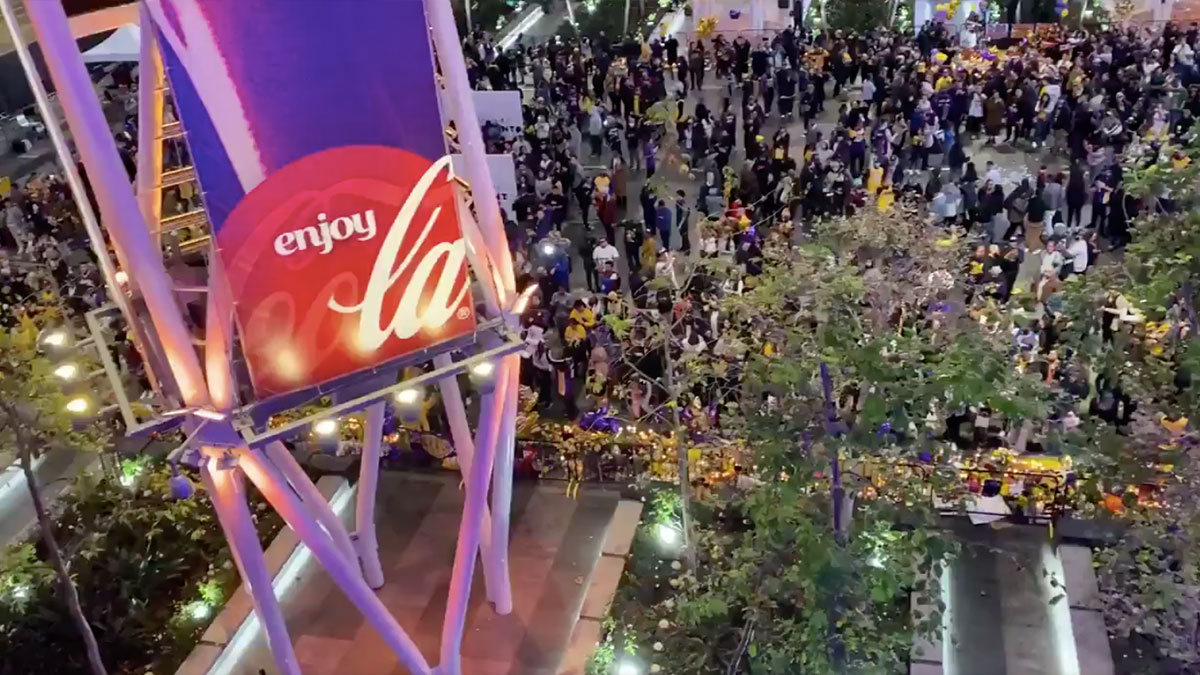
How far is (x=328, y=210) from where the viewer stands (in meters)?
9.21

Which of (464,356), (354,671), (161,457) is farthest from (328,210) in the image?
(161,457)

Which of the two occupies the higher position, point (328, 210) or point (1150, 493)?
point (328, 210)

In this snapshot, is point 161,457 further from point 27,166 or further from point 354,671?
point 27,166

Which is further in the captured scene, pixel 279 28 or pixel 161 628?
pixel 161 628

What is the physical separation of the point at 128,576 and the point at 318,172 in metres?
7.99

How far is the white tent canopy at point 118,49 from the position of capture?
2520 cm

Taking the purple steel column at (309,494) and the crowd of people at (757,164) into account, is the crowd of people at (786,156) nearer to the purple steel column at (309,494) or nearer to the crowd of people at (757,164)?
the crowd of people at (757,164)

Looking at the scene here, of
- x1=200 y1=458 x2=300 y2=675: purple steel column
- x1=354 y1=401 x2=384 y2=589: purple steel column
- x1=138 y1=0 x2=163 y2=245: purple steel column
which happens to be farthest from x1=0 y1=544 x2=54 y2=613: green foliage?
x1=138 y1=0 x2=163 y2=245: purple steel column

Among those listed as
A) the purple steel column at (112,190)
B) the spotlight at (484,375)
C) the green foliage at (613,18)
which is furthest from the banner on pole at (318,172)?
the green foliage at (613,18)

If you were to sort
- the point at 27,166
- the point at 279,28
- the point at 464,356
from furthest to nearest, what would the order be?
1. the point at 27,166
2. the point at 464,356
3. the point at 279,28

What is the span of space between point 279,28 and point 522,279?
1078 cm

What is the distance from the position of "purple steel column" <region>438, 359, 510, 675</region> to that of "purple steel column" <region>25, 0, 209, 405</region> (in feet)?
8.82

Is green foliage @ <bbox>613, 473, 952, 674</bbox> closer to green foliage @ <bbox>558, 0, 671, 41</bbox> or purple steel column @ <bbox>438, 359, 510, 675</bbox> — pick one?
purple steel column @ <bbox>438, 359, 510, 675</bbox>

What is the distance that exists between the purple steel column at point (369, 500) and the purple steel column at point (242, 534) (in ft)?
5.70
